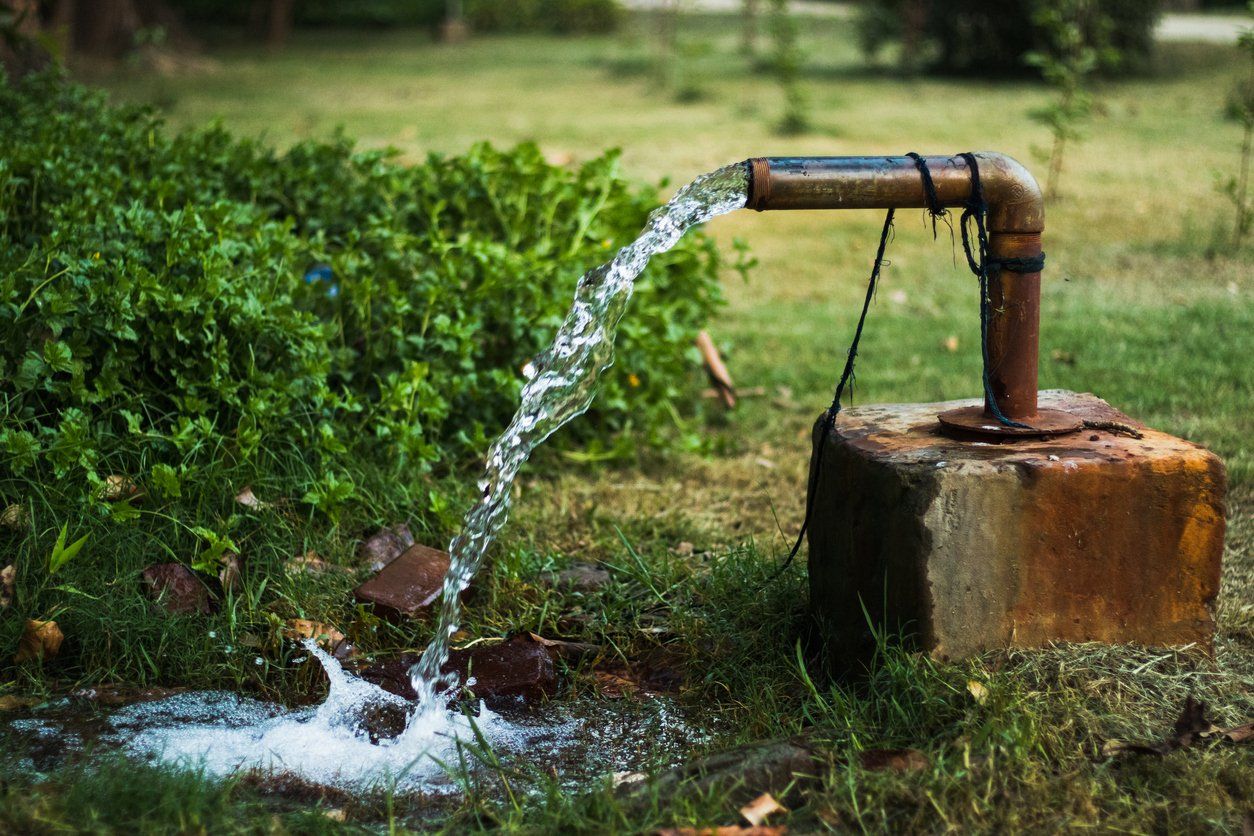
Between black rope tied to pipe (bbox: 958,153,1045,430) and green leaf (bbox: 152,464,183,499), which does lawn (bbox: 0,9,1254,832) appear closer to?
green leaf (bbox: 152,464,183,499)

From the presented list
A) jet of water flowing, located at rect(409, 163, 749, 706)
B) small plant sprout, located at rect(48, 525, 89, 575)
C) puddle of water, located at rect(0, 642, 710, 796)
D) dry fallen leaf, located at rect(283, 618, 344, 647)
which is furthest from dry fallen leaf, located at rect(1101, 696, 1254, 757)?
small plant sprout, located at rect(48, 525, 89, 575)

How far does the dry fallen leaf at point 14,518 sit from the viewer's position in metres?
3.01

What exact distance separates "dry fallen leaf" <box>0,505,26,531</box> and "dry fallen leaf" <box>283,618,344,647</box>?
0.68m

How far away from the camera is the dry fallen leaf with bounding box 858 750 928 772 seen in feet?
7.54

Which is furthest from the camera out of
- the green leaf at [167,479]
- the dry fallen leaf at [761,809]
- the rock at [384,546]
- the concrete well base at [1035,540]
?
the rock at [384,546]

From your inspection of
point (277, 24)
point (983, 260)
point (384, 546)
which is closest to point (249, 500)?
point (384, 546)

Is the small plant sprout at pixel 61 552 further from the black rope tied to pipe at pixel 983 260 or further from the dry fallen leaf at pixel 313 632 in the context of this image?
the black rope tied to pipe at pixel 983 260

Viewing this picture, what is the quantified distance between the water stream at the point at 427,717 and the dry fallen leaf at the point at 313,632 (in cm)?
3

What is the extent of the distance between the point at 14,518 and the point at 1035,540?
2.33 meters

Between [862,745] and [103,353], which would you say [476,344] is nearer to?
[103,353]

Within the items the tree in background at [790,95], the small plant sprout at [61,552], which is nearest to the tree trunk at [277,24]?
the tree in background at [790,95]

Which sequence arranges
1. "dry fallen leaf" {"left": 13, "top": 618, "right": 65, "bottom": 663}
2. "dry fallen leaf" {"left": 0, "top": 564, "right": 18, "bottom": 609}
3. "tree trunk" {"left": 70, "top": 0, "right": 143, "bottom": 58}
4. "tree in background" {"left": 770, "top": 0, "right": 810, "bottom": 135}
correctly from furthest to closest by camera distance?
1. "tree trunk" {"left": 70, "top": 0, "right": 143, "bottom": 58}
2. "tree in background" {"left": 770, "top": 0, "right": 810, "bottom": 135}
3. "dry fallen leaf" {"left": 0, "top": 564, "right": 18, "bottom": 609}
4. "dry fallen leaf" {"left": 13, "top": 618, "right": 65, "bottom": 663}

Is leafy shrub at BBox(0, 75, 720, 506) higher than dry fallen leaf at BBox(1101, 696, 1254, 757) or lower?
higher

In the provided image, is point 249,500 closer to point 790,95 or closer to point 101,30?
point 790,95
